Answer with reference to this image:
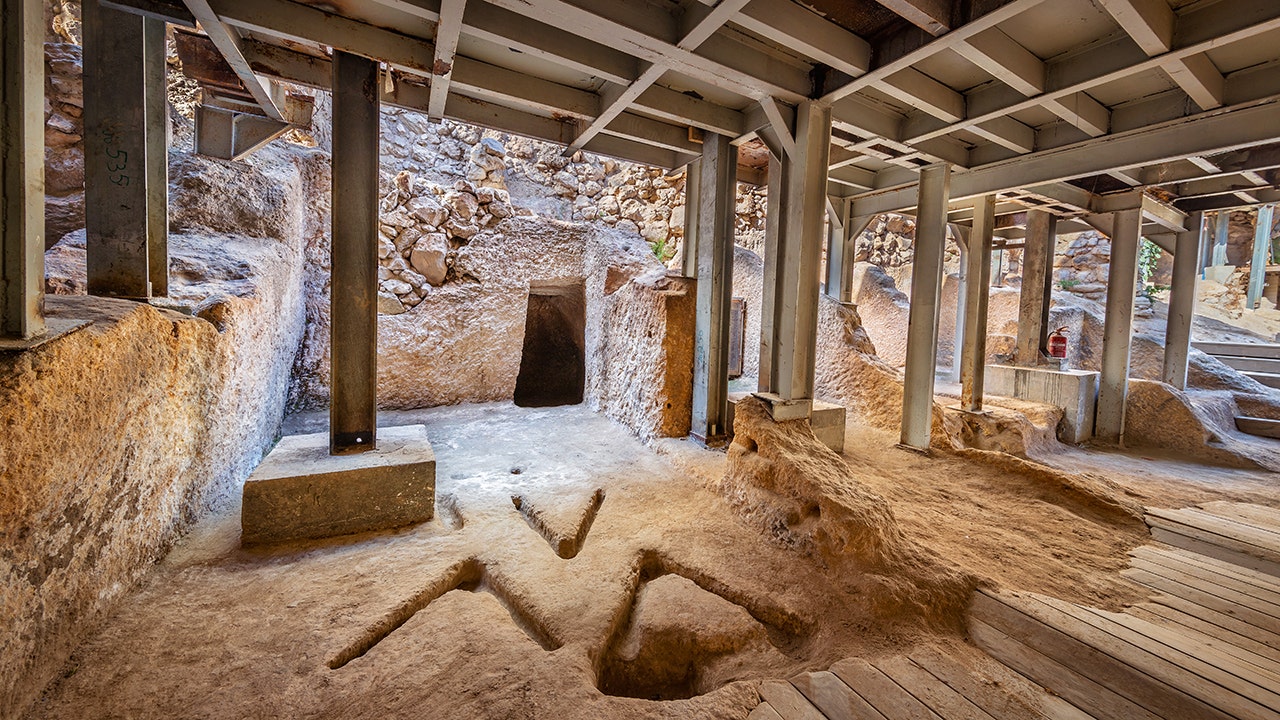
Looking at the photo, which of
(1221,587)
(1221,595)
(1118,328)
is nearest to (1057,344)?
(1118,328)

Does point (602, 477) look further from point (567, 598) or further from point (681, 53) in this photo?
point (681, 53)

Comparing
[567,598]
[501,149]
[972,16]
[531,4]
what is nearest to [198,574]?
[567,598]

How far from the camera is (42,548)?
1.89 metres

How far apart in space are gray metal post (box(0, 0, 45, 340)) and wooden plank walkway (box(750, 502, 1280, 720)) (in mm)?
3349

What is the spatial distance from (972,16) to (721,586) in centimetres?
375

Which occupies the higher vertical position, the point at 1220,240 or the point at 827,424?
the point at 1220,240

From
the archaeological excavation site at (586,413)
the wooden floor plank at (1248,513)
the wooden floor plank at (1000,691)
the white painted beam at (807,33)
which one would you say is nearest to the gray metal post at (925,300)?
the archaeological excavation site at (586,413)

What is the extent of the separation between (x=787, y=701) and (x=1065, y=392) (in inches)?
328

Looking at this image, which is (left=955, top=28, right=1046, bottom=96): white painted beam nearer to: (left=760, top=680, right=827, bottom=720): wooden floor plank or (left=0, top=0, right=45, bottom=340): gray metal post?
(left=760, top=680, right=827, bottom=720): wooden floor plank

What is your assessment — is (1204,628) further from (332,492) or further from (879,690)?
(332,492)

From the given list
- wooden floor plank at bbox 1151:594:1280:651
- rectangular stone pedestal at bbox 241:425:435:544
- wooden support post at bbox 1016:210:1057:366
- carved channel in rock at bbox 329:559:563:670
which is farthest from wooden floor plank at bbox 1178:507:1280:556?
rectangular stone pedestal at bbox 241:425:435:544

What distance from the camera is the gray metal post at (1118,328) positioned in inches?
289

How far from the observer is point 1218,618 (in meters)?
2.70

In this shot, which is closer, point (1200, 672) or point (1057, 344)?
point (1200, 672)
